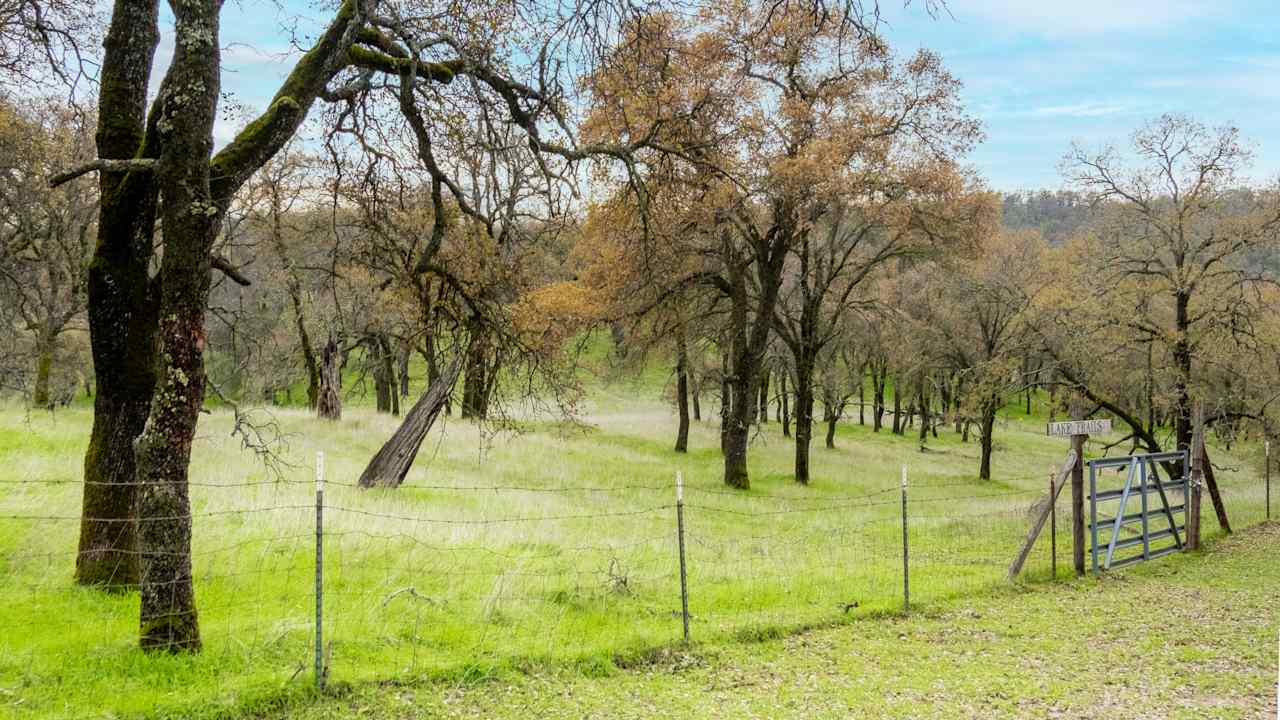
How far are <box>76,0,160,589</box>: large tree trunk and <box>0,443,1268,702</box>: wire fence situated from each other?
33 cm

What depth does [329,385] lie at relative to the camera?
28297 mm

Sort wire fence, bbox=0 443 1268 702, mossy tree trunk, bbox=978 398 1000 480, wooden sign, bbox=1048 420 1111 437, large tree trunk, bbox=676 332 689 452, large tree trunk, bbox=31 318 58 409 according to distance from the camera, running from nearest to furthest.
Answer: wire fence, bbox=0 443 1268 702 → wooden sign, bbox=1048 420 1111 437 → large tree trunk, bbox=31 318 58 409 → large tree trunk, bbox=676 332 689 452 → mossy tree trunk, bbox=978 398 1000 480

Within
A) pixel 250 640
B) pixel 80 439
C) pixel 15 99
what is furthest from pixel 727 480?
pixel 15 99

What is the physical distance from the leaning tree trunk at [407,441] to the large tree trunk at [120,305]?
790 centimetres

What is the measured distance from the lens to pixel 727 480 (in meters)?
24.4

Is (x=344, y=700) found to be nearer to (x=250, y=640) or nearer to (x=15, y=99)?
(x=250, y=640)

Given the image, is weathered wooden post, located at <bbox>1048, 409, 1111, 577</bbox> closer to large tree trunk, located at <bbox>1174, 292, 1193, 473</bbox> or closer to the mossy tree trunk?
large tree trunk, located at <bbox>1174, 292, 1193, 473</bbox>

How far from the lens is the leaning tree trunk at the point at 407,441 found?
16234 millimetres

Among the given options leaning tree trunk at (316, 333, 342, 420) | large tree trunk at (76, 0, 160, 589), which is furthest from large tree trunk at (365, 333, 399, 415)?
large tree trunk at (76, 0, 160, 589)

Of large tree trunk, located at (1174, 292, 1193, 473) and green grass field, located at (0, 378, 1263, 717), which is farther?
large tree trunk, located at (1174, 292, 1193, 473)

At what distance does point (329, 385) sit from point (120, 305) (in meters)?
21.4

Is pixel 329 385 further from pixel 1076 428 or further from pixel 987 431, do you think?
pixel 987 431

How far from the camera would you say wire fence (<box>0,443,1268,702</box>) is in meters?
6.88

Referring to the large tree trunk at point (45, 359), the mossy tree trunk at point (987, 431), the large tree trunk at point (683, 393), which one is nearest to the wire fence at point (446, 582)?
the large tree trunk at point (683, 393)
